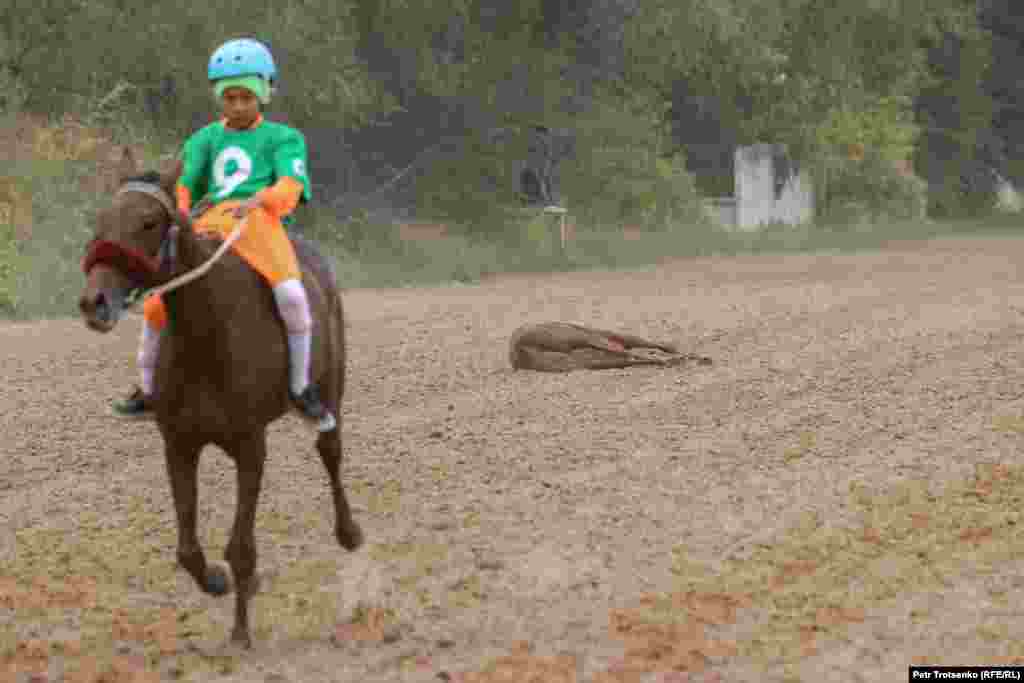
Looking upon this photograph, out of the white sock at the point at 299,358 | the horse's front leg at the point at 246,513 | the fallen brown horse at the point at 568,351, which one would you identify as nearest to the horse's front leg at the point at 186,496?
the horse's front leg at the point at 246,513

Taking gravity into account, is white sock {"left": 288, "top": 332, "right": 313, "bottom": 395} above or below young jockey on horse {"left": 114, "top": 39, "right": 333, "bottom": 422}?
below

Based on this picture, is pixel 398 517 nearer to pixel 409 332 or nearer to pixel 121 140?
pixel 409 332

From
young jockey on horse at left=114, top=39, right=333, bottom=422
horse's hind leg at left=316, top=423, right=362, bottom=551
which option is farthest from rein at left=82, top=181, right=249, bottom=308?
horse's hind leg at left=316, top=423, right=362, bottom=551

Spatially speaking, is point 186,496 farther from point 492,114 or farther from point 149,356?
point 492,114

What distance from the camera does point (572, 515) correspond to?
934cm

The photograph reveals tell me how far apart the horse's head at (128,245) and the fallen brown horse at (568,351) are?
8518 millimetres

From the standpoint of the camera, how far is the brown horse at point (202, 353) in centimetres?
681

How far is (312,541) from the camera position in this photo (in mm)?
8906

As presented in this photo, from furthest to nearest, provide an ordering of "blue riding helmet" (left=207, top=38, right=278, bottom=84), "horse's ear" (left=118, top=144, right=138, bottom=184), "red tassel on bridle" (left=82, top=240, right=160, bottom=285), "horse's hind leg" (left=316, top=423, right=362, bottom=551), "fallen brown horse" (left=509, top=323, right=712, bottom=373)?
"fallen brown horse" (left=509, top=323, right=712, bottom=373), "horse's hind leg" (left=316, top=423, right=362, bottom=551), "blue riding helmet" (left=207, top=38, right=278, bottom=84), "horse's ear" (left=118, top=144, right=138, bottom=184), "red tassel on bridle" (left=82, top=240, right=160, bottom=285)

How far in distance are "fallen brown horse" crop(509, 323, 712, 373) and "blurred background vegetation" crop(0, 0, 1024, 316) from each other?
27.9ft

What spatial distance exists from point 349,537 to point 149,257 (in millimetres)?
2110

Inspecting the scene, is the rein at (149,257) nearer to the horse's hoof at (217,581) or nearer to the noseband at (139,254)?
the noseband at (139,254)

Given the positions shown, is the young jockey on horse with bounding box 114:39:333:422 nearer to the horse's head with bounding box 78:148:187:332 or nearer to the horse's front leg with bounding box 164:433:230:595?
the horse's front leg with bounding box 164:433:230:595

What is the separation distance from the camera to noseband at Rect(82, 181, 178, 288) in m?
6.65
